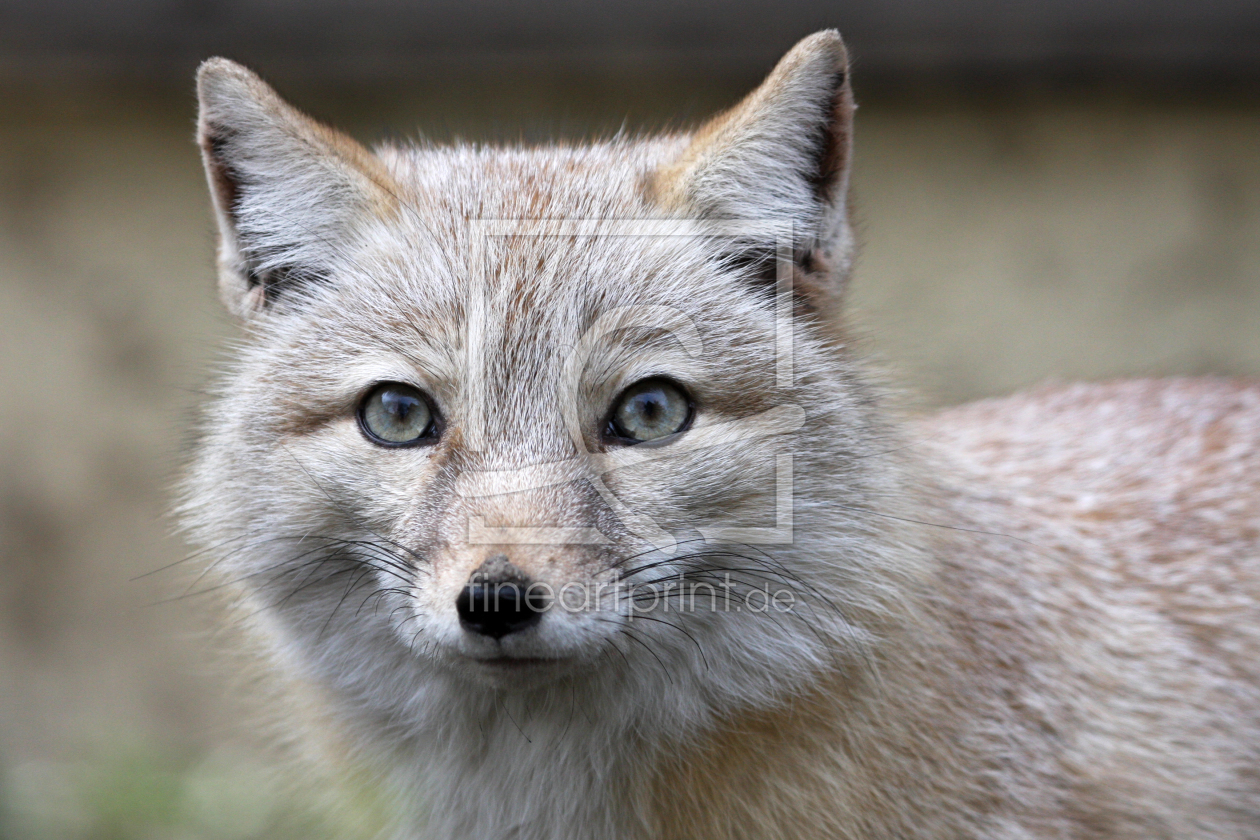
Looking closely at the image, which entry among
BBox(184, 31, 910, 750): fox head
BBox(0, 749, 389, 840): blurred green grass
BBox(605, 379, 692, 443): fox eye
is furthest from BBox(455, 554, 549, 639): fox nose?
BBox(0, 749, 389, 840): blurred green grass

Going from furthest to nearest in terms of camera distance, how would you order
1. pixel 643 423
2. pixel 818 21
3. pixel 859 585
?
pixel 818 21, pixel 859 585, pixel 643 423

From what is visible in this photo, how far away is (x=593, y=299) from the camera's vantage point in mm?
3043

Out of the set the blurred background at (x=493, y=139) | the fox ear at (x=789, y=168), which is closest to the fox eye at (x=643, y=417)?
the fox ear at (x=789, y=168)

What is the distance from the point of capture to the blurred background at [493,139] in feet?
23.0

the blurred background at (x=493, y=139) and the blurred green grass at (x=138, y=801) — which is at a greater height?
the blurred background at (x=493, y=139)

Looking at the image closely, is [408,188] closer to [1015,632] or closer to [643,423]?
[643,423]

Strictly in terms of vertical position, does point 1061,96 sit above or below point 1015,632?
above

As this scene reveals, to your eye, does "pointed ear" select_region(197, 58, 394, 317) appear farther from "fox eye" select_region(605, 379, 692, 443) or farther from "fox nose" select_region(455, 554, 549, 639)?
"fox nose" select_region(455, 554, 549, 639)

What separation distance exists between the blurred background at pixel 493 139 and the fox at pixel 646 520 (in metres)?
3.61

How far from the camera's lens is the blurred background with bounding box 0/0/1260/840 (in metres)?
7.01

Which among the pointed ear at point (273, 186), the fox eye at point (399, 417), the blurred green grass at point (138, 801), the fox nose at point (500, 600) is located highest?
the pointed ear at point (273, 186)

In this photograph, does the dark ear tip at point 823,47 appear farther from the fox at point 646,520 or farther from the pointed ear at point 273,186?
the pointed ear at point 273,186

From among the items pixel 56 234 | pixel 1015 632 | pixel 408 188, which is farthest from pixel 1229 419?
pixel 56 234

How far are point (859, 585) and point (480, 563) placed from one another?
1216 mm
